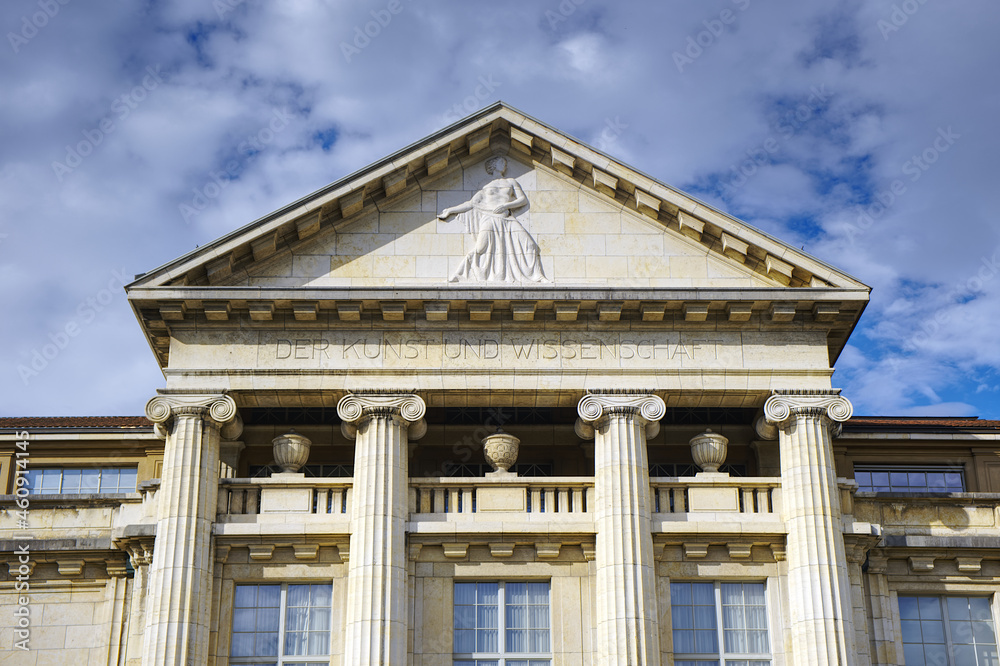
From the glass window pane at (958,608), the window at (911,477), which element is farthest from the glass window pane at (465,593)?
the window at (911,477)

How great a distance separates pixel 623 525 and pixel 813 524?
3651 mm

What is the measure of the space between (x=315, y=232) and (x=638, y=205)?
6756 mm

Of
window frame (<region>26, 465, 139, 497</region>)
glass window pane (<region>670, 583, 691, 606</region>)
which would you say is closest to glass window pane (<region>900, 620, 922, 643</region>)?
glass window pane (<region>670, 583, 691, 606</region>)

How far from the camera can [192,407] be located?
2625 centimetres

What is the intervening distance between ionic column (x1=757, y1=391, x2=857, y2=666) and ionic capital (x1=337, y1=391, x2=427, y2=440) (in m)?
7.00

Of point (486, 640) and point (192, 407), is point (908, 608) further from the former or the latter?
point (192, 407)

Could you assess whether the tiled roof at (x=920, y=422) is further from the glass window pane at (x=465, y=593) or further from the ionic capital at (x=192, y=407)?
the ionic capital at (x=192, y=407)

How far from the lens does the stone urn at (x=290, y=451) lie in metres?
26.9

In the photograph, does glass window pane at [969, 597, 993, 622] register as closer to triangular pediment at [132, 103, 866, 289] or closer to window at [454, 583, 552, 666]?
triangular pediment at [132, 103, 866, 289]

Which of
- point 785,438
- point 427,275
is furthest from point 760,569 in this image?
point 427,275

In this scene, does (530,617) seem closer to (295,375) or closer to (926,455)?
(295,375)

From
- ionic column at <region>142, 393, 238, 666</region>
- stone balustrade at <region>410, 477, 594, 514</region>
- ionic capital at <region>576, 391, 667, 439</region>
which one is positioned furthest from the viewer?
ionic capital at <region>576, 391, 667, 439</region>

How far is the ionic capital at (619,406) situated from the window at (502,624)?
3414mm

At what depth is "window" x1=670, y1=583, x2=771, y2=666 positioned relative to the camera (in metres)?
25.3
